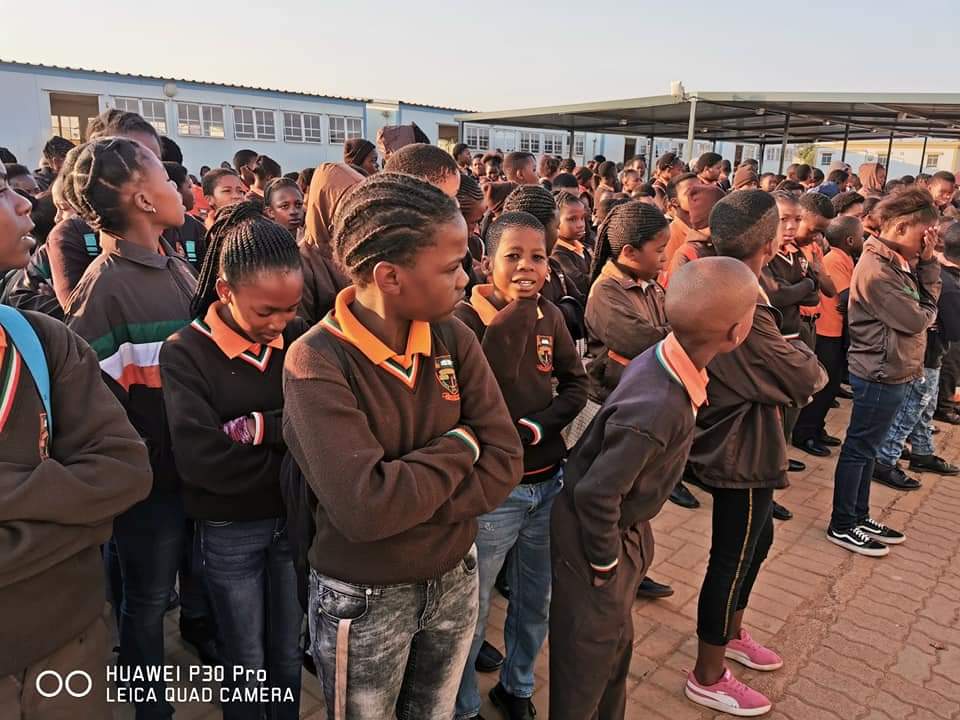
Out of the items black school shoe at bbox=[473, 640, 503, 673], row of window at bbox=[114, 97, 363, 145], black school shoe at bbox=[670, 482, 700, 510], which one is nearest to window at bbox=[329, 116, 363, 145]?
row of window at bbox=[114, 97, 363, 145]

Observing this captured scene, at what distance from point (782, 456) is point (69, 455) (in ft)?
8.10

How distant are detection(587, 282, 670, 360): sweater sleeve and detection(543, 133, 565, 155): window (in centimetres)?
3420

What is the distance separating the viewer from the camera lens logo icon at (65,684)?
1.58 m

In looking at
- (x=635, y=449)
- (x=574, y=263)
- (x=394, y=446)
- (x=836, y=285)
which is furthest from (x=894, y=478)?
(x=394, y=446)

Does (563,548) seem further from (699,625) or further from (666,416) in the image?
(699,625)

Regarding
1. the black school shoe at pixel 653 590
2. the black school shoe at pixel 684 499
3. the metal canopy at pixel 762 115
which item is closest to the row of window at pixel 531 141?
the metal canopy at pixel 762 115

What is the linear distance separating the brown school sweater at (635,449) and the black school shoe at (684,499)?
260cm

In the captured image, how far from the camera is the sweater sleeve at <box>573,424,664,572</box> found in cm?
199

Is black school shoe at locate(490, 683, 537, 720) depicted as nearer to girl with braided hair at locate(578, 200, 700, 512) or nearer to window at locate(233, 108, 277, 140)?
girl with braided hair at locate(578, 200, 700, 512)

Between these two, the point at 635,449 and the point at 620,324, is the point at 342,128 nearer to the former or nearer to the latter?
the point at 620,324

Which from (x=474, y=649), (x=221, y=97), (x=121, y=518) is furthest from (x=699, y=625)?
(x=221, y=97)

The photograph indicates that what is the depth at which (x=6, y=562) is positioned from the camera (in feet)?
4.71

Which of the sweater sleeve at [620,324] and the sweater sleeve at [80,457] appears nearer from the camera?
the sweater sleeve at [80,457]

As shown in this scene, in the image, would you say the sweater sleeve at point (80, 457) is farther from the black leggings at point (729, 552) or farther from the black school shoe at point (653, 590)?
the black school shoe at point (653, 590)
